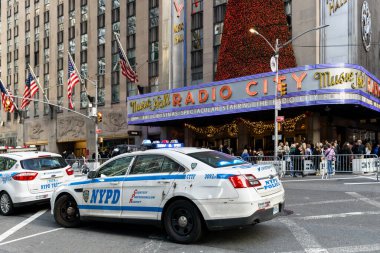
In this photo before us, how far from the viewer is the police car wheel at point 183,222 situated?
22.5 feet

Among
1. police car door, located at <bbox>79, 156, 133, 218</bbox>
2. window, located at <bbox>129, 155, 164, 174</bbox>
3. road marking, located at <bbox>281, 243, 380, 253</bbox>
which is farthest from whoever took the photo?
police car door, located at <bbox>79, 156, 133, 218</bbox>

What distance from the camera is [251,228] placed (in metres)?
7.99

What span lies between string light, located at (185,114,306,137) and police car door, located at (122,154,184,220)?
21163 mm

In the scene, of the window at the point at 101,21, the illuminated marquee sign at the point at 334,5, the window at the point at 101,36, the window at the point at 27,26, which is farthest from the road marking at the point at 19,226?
the window at the point at 27,26

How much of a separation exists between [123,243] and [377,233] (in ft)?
14.4

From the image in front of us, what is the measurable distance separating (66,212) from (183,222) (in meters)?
3.02

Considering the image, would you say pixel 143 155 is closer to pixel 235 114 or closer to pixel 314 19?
pixel 235 114

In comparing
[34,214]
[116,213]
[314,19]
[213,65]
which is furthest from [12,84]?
[116,213]

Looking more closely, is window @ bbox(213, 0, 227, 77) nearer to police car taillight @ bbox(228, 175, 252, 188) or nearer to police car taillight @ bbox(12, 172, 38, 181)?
police car taillight @ bbox(12, 172, 38, 181)

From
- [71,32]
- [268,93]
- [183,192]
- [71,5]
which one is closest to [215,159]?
[183,192]

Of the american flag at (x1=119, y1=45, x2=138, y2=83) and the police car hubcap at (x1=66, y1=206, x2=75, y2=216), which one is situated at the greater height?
the american flag at (x1=119, y1=45, x2=138, y2=83)

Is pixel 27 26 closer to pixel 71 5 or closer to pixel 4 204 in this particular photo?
pixel 71 5

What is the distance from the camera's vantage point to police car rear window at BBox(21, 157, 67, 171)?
427 inches

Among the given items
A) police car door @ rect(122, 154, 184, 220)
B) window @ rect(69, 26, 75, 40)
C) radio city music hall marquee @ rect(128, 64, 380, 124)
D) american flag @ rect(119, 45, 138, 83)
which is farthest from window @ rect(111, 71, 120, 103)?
police car door @ rect(122, 154, 184, 220)
